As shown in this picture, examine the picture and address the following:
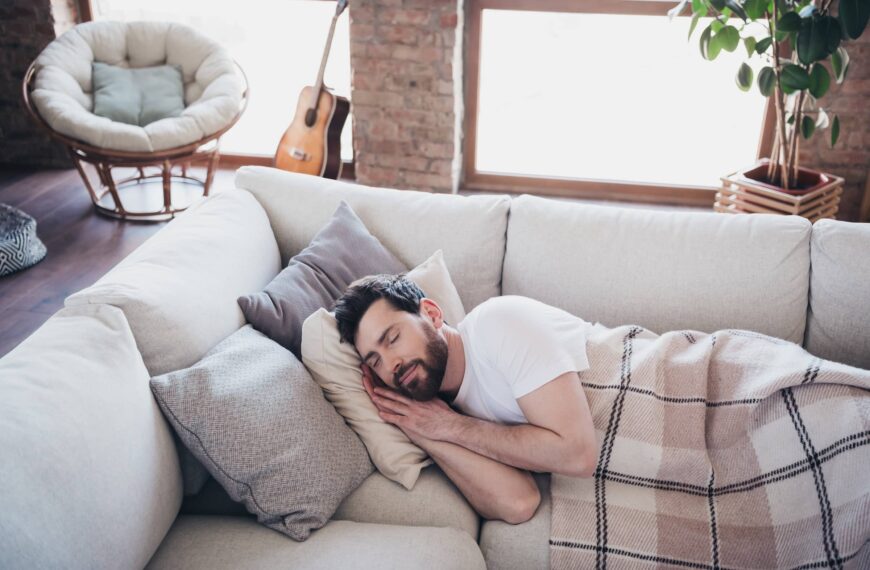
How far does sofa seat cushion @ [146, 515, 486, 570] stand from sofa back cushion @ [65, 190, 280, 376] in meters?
0.34

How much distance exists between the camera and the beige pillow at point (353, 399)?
5.13 feet

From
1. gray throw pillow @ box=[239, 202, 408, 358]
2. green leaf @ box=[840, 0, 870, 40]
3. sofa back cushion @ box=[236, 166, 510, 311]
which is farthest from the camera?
green leaf @ box=[840, 0, 870, 40]

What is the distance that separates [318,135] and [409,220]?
1.69 m

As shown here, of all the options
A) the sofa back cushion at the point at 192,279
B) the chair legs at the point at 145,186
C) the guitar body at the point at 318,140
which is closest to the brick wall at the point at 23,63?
the chair legs at the point at 145,186

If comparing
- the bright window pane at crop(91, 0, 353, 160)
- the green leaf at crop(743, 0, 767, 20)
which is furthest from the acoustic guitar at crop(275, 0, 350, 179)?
the green leaf at crop(743, 0, 767, 20)

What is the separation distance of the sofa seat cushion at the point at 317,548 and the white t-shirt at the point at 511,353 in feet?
0.98

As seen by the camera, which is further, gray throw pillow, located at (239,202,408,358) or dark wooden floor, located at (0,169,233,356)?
dark wooden floor, located at (0,169,233,356)

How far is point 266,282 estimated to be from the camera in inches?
76.0

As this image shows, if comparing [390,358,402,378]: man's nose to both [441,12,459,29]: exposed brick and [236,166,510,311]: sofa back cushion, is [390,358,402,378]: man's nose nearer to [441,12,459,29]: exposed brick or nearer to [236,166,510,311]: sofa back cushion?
[236,166,510,311]: sofa back cushion

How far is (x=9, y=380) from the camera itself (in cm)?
122

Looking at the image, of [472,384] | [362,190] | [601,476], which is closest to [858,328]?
[601,476]

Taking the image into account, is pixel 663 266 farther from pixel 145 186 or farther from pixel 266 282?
pixel 145 186

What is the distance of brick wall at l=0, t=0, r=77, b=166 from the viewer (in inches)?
158

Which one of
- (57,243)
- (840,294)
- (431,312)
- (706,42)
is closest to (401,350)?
(431,312)
